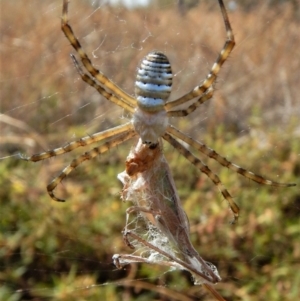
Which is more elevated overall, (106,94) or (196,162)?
(106,94)

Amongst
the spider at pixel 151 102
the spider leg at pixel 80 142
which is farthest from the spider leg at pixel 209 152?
Answer: the spider leg at pixel 80 142

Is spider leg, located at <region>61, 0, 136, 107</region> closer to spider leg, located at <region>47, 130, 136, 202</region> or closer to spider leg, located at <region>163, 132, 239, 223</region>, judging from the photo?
spider leg, located at <region>47, 130, 136, 202</region>

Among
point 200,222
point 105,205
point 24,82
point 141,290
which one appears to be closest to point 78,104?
point 24,82

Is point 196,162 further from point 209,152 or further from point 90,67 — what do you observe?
point 90,67

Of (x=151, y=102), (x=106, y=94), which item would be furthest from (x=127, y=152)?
(x=151, y=102)

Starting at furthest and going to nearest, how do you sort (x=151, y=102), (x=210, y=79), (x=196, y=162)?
1. (x=196, y=162)
2. (x=210, y=79)
3. (x=151, y=102)

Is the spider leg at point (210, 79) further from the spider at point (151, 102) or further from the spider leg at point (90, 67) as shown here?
the spider leg at point (90, 67)

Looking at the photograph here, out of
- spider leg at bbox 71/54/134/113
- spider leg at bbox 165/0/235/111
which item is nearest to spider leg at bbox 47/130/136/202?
spider leg at bbox 71/54/134/113
